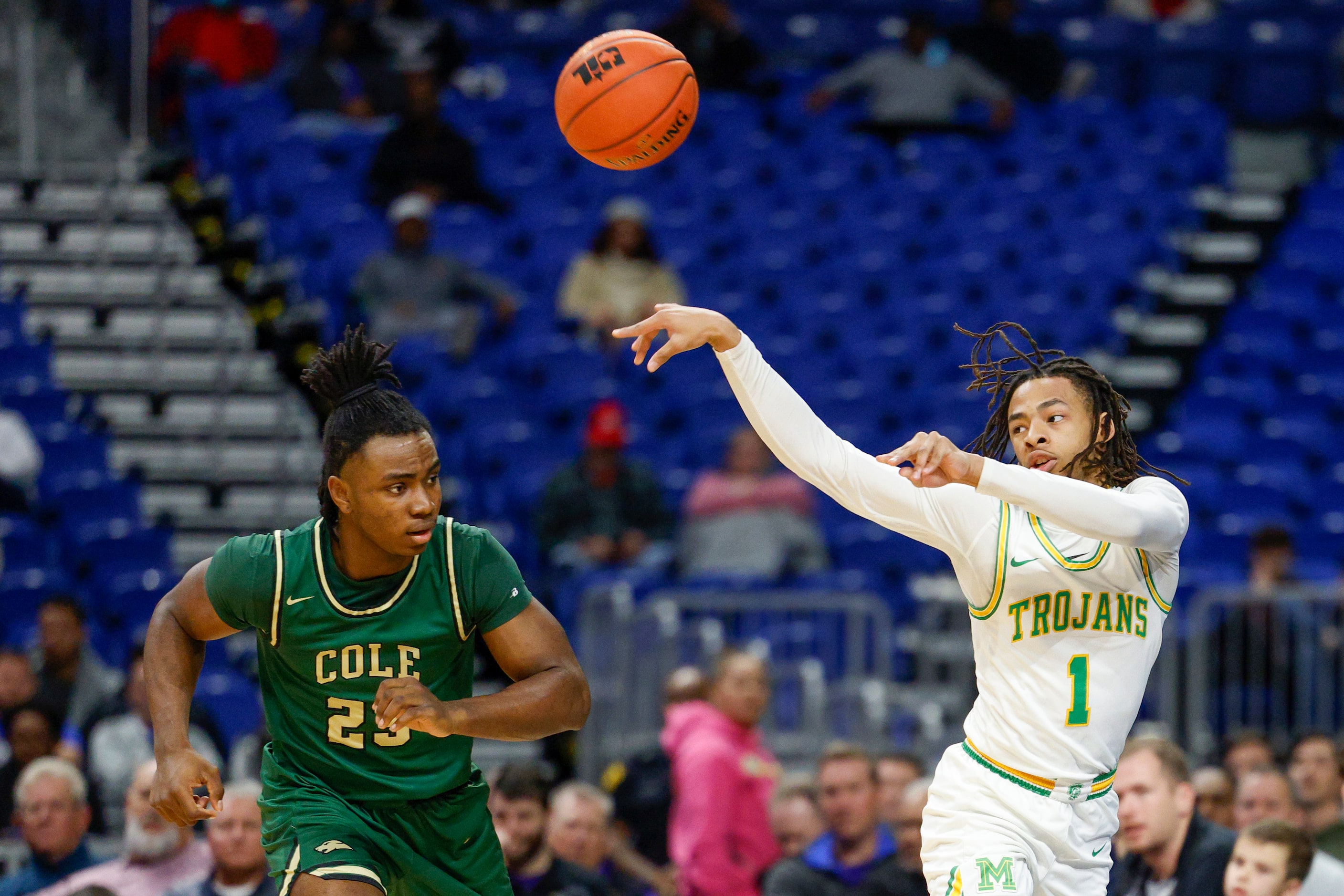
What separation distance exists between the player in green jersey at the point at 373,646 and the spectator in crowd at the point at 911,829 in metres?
2.93

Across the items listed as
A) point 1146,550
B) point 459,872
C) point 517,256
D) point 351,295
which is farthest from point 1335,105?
point 459,872

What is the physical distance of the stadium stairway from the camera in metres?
11.9

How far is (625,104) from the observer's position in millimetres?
5836

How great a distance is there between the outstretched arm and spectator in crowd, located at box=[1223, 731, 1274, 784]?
159 inches

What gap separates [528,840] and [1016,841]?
331 cm

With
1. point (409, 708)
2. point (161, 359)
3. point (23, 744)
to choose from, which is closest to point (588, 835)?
point (23, 744)

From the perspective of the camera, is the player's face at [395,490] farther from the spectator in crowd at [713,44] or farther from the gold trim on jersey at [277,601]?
the spectator in crowd at [713,44]

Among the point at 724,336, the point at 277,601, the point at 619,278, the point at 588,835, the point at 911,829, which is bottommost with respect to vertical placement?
the point at 588,835

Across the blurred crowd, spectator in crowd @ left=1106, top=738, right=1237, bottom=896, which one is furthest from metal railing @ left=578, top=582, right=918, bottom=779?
spectator in crowd @ left=1106, top=738, right=1237, bottom=896

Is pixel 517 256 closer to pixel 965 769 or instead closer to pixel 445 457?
pixel 445 457

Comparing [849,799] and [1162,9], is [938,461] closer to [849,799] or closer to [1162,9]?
[849,799]

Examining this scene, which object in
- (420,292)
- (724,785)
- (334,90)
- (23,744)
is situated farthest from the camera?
(334,90)

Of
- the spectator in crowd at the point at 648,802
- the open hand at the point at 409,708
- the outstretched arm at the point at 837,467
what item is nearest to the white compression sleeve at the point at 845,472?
the outstretched arm at the point at 837,467

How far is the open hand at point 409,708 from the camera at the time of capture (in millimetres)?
4105
